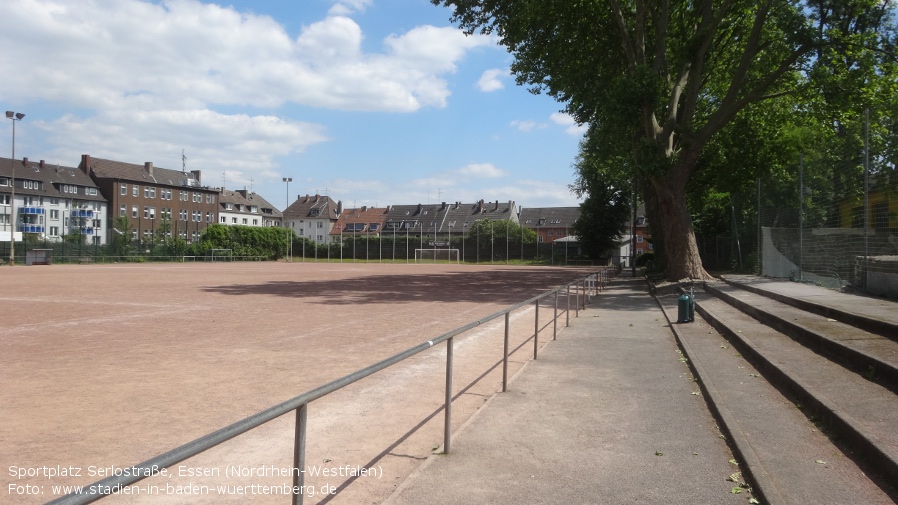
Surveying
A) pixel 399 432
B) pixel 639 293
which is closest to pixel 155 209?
pixel 639 293

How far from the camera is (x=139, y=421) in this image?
630 cm

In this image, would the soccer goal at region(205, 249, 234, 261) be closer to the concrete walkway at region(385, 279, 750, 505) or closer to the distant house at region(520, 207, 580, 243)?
the distant house at region(520, 207, 580, 243)

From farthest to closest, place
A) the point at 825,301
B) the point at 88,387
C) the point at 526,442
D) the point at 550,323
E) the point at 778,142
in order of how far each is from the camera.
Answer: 1. the point at 778,142
2. the point at 550,323
3. the point at 825,301
4. the point at 88,387
5. the point at 526,442

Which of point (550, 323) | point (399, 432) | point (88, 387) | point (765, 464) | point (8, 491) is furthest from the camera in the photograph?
point (550, 323)

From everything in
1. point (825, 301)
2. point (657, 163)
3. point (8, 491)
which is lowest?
point (8, 491)

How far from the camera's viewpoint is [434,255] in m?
78.7

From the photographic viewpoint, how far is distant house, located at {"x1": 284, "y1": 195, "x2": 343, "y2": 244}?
117750 mm

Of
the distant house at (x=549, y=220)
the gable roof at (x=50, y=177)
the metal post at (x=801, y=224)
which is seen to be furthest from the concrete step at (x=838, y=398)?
the distant house at (x=549, y=220)

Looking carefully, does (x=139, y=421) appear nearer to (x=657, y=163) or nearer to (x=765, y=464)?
(x=765, y=464)

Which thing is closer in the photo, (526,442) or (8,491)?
(8,491)

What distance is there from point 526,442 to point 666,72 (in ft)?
74.3

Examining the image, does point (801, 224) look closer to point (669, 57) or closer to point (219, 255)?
point (669, 57)

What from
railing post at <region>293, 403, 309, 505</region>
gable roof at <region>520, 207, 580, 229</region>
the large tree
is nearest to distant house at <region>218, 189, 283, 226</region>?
gable roof at <region>520, 207, 580, 229</region>

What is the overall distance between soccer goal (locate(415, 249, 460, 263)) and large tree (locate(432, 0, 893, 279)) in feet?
159
